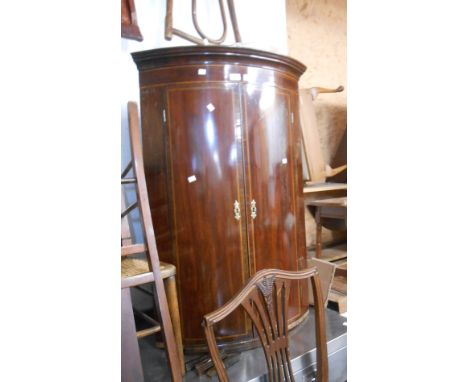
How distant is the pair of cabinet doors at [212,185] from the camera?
1.67 meters

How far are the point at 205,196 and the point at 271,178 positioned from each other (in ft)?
1.23

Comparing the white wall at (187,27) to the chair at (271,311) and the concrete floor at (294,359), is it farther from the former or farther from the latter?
the chair at (271,311)

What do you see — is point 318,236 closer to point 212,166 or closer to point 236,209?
point 236,209

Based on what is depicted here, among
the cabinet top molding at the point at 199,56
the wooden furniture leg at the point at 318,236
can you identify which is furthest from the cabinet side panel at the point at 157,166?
the wooden furniture leg at the point at 318,236

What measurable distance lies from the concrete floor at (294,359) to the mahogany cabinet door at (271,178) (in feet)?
0.56

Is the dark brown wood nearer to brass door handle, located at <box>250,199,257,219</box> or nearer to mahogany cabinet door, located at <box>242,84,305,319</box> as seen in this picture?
mahogany cabinet door, located at <box>242,84,305,319</box>

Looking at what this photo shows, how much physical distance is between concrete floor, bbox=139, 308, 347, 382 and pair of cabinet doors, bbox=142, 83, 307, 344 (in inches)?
6.4
